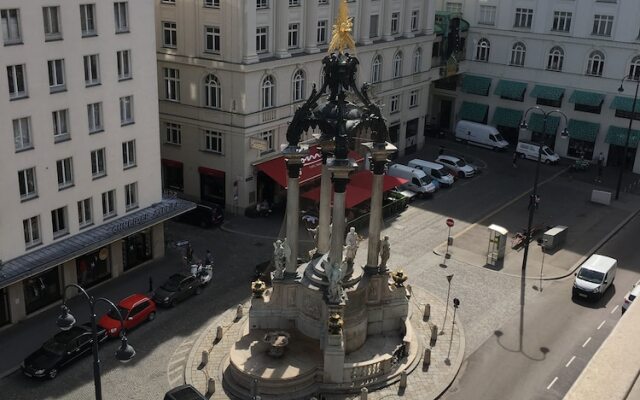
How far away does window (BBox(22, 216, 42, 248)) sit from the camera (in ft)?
133

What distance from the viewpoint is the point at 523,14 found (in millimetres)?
78125

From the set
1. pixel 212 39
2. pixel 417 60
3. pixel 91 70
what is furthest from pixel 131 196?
pixel 417 60

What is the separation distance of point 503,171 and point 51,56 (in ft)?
157

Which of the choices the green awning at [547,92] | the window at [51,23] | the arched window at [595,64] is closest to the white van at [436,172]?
the green awning at [547,92]

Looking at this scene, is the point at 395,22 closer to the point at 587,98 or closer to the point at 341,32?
the point at 587,98

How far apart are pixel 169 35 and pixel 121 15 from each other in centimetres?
1325

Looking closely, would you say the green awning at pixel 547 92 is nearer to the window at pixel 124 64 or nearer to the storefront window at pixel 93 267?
the window at pixel 124 64

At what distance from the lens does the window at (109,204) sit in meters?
45.4

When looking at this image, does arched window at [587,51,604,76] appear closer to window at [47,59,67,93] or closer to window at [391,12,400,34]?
window at [391,12,400,34]

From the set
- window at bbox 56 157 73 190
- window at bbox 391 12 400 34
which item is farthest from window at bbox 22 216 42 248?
window at bbox 391 12 400 34

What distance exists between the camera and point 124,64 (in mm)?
44938

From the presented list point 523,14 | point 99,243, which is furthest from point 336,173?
point 523,14

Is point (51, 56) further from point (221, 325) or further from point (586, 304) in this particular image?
point (586, 304)

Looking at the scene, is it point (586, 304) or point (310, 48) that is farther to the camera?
point (310, 48)
